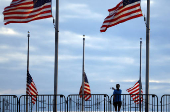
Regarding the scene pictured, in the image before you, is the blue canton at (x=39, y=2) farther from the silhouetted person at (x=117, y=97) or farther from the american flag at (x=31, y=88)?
the american flag at (x=31, y=88)

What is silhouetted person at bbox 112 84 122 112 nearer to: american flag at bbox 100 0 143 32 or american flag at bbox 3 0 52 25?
american flag at bbox 100 0 143 32

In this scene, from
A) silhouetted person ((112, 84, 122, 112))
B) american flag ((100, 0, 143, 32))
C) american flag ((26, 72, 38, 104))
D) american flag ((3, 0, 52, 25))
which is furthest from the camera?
american flag ((26, 72, 38, 104))

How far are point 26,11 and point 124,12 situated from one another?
16.5 ft

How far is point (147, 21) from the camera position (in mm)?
20562

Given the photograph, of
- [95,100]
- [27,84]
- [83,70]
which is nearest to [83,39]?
[83,70]

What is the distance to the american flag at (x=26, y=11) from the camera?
1908 centimetres

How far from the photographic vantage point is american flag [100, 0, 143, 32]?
61.6 ft

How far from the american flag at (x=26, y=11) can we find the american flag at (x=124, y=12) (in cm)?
324

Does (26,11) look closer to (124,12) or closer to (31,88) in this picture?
(124,12)

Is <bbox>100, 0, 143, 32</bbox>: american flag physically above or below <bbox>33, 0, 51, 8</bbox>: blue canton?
below

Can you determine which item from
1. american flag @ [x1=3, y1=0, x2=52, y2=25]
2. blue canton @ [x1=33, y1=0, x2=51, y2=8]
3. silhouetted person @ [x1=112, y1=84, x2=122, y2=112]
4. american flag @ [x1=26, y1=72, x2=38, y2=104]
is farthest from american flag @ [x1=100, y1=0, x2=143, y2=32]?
american flag @ [x1=26, y1=72, x2=38, y2=104]

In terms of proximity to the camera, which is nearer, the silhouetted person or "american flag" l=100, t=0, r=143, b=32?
"american flag" l=100, t=0, r=143, b=32

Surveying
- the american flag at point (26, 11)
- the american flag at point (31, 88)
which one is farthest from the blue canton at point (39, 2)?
the american flag at point (31, 88)

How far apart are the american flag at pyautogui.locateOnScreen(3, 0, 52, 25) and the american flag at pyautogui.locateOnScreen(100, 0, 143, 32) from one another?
324 centimetres
